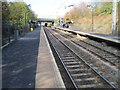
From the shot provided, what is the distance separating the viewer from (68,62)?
971 cm

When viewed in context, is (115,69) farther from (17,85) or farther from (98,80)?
(17,85)

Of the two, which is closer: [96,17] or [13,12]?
[13,12]

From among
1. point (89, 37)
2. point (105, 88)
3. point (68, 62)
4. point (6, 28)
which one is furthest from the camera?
point (89, 37)

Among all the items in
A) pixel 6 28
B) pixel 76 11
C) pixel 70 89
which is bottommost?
pixel 70 89

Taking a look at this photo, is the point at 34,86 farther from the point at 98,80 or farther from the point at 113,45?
the point at 113,45

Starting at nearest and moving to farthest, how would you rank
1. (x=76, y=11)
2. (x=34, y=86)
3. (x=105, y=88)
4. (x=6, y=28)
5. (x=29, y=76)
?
(x=34, y=86) → (x=105, y=88) → (x=29, y=76) → (x=6, y=28) → (x=76, y=11)

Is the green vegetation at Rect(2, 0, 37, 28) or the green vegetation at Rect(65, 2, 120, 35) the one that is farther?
the green vegetation at Rect(65, 2, 120, 35)

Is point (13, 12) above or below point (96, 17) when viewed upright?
below

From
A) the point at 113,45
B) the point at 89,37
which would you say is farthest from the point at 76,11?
the point at 113,45

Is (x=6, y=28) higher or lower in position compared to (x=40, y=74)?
higher

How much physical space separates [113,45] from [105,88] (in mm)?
11934

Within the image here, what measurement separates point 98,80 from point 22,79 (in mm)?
2909

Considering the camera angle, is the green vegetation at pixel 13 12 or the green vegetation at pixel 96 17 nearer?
the green vegetation at pixel 13 12

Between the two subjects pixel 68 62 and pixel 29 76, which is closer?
pixel 29 76
